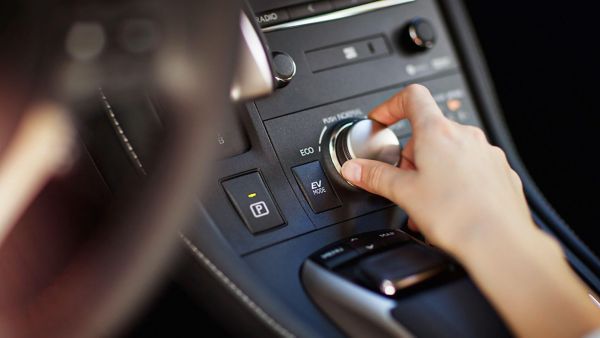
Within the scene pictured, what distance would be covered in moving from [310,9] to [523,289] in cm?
43

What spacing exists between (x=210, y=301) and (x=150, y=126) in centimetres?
19

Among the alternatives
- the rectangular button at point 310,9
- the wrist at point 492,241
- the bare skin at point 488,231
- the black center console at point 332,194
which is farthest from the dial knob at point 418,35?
the wrist at point 492,241

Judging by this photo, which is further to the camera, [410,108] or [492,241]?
[410,108]

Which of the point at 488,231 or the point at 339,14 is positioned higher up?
the point at 339,14

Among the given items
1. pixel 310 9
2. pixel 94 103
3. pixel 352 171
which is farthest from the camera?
pixel 310 9

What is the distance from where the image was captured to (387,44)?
3.13 ft

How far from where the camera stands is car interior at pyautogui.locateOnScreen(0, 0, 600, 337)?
485 millimetres

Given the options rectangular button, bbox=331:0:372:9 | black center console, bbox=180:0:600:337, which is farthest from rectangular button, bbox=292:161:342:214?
rectangular button, bbox=331:0:372:9

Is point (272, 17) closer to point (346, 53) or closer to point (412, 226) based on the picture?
point (346, 53)

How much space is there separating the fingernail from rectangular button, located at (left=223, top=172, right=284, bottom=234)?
0.09 meters

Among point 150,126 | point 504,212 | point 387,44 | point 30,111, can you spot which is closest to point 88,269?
point 30,111

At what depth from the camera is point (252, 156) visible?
2.65 ft

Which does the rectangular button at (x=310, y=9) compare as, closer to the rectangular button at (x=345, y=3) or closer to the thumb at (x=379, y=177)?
the rectangular button at (x=345, y=3)

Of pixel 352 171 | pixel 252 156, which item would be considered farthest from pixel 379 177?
pixel 252 156
